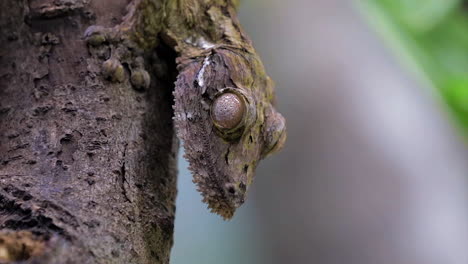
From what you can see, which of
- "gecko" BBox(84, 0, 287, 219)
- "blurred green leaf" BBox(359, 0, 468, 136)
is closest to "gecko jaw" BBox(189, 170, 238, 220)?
"gecko" BBox(84, 0, 287, 219)

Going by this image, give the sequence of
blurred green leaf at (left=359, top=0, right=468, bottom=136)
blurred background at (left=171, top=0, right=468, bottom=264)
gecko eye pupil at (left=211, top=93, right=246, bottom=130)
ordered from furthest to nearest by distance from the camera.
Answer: blurred background at (left=171, top=0, right=468, bottom=264) → blurred green leaf at (left=359, top=0, right=468, bottom=136) → gecko eye pupil at (left=211, top=93, right=246, bottom=130)

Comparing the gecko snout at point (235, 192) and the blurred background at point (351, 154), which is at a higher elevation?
the blurred background at point (351, 154)

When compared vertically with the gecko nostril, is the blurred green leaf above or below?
above

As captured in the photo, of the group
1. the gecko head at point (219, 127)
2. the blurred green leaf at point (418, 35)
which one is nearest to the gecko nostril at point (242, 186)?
the gecko head at point (219, 127)

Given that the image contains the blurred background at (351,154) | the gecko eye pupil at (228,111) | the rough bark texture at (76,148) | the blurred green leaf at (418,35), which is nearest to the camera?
the rough bark texture at (76,148)

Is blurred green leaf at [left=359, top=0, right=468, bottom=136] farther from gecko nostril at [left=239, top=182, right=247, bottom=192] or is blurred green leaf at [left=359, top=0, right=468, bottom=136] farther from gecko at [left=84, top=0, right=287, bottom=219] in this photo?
gecko nostril at [left=239, top=182, right=247, bottom=192]

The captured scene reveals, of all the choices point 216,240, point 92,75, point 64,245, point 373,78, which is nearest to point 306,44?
point 373,78

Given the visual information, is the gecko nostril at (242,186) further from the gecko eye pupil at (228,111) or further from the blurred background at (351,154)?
the blurred background at (351,154)
